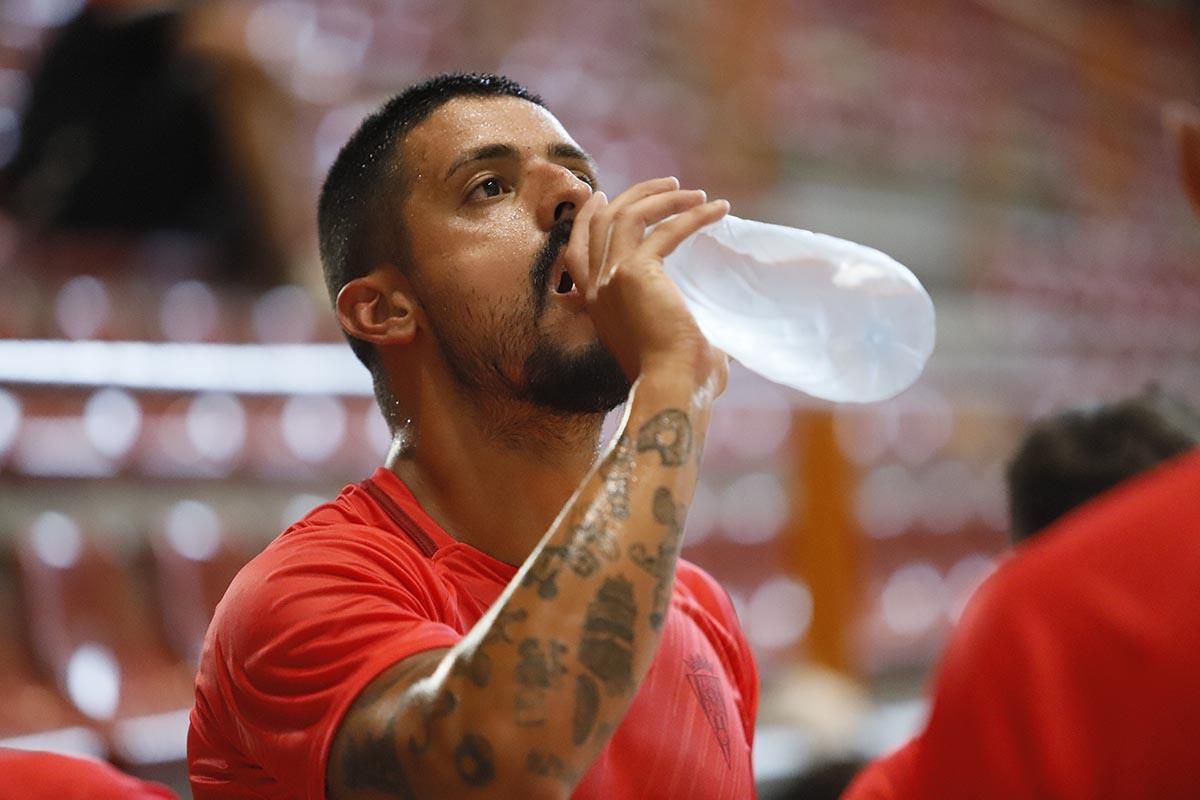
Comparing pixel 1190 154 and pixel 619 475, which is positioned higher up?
pixel 1190 154

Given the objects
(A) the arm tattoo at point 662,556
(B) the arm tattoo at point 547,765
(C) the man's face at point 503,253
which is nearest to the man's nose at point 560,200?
(C) the man's face at point 503,253

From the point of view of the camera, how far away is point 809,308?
69.2 inches

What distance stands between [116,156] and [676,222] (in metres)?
2.80

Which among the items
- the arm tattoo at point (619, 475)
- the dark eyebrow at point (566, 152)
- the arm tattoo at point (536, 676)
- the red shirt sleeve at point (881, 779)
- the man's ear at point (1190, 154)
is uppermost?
the man's ear at point (1190, 154)

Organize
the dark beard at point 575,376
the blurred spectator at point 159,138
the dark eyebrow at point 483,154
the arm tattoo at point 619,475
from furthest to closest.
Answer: the blurred spectator at point 159,138 → the dark eyebrow at point 483,154 → the dark beard at point 575,376 → the arm tattoo at point 619,475

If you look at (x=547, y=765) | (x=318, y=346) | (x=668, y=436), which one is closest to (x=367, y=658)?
(x=547, y=765)

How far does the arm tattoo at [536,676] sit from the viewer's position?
1.17 m

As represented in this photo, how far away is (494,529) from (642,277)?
390 millimetres

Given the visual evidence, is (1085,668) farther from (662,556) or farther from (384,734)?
(384,734)

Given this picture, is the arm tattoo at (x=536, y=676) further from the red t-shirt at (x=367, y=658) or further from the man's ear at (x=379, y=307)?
the man's ear at (x=379, y=307)

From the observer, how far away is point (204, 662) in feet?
4.71

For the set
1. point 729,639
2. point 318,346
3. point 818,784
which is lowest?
point 818,784

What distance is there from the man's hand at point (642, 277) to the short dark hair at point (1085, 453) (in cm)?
66

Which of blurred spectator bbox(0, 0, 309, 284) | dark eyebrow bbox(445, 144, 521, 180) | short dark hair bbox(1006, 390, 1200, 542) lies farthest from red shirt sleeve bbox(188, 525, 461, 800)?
blurred spectator bbox(0, 0, 309, 284)
